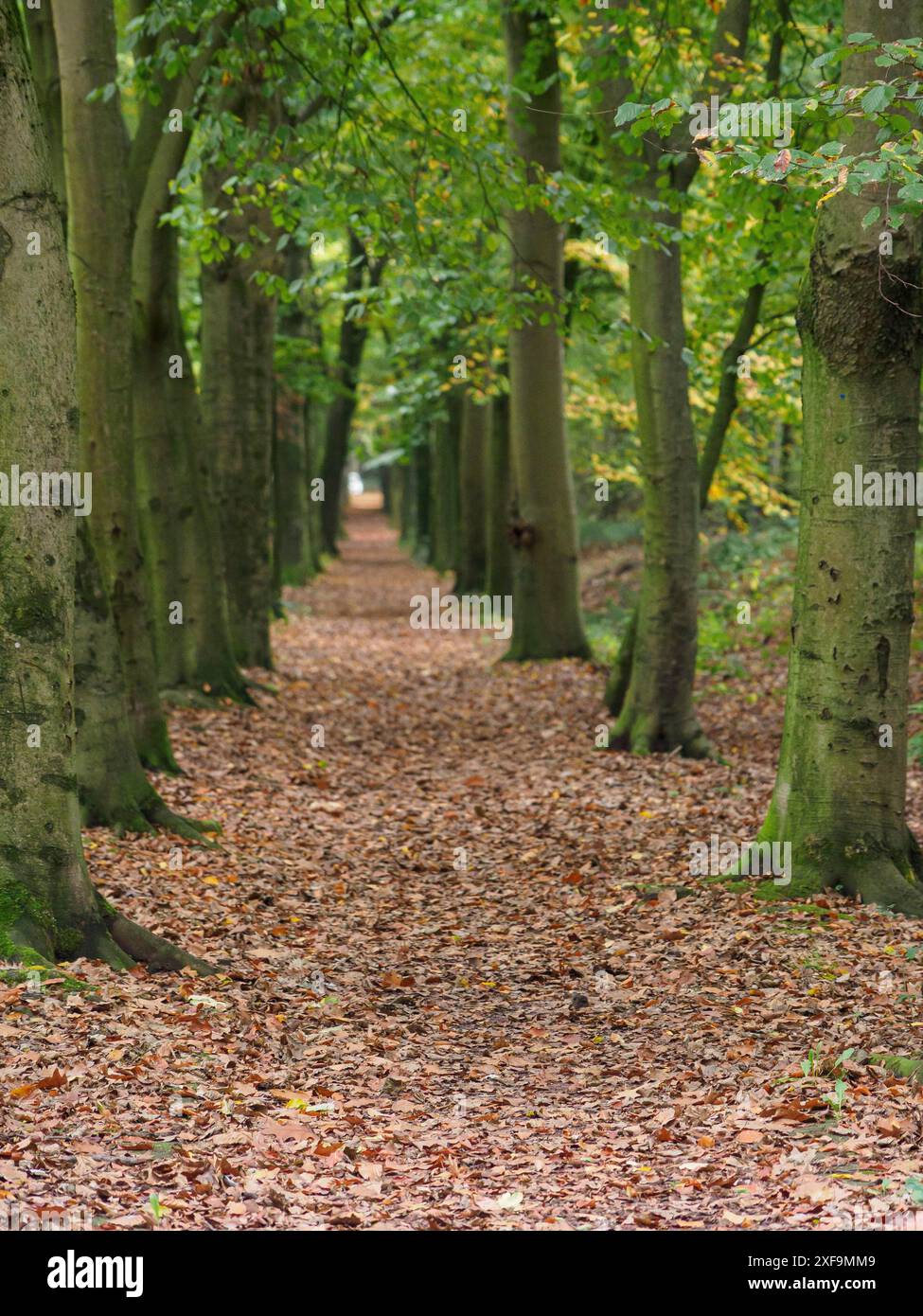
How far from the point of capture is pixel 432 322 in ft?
41.9

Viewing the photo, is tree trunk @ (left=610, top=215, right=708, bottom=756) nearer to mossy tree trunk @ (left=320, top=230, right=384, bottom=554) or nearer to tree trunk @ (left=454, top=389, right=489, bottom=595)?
mossy tree trunk @ (left=320, top=230, right=384, bottom=554)

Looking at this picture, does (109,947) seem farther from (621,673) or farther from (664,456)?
(621,673)

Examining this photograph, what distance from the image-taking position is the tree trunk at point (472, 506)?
2497cm

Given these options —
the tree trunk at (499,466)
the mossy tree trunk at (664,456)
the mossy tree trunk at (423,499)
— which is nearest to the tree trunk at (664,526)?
the mossy tree trunk at (664,456)

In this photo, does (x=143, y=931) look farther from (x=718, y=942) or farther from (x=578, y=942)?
(x=718, y=942)

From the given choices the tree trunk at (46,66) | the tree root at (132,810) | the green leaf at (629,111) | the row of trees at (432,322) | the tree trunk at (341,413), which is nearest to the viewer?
the green leaf at (629,111)

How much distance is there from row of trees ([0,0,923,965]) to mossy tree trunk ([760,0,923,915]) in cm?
2

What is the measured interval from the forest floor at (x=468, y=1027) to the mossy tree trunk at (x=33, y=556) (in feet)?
1.69

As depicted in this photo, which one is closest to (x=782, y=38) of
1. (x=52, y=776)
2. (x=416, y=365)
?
(x=52, y=776)

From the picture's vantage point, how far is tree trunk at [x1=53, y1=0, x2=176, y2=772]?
8.43 metres

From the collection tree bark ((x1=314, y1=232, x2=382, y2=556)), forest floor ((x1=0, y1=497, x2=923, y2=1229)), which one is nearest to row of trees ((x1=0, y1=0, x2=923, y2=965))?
forest floor ((x1=0, y1=497, x2=923, y2=1229))
